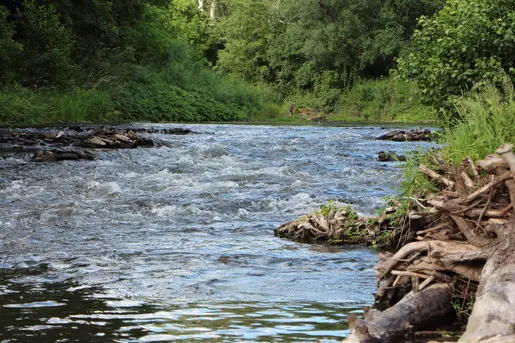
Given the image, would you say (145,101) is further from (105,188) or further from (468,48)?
(468,48)

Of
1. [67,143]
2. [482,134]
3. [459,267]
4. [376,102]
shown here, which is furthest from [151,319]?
[376,102]

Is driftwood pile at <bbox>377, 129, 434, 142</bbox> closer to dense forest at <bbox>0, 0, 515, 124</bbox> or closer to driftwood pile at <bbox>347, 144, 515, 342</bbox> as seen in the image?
dense forest at <bbox>0, 0, 515, 124</bbox>

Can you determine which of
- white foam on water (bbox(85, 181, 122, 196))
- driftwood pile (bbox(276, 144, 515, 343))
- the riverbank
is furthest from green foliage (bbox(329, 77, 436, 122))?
driftwood pile (bbox(276, 144, 515, 343))

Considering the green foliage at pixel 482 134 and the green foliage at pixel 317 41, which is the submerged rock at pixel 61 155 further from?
the green foliage at pixel 317 41

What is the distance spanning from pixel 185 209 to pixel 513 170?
268 inches

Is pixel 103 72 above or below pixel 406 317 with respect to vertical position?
above

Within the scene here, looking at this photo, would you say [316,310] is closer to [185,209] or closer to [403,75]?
[185,209]

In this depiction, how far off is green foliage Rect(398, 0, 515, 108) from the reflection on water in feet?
28.2

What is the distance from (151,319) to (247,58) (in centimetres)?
6380

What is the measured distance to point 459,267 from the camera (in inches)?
244

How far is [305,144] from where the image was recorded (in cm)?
2452

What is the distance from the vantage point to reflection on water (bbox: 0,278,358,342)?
18.1ft

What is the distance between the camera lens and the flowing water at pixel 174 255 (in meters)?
5.93

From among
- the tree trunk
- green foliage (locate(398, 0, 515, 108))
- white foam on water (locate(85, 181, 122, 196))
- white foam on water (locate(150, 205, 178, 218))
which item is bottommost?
white foam on water (locate(85, 181, 122, 196))
